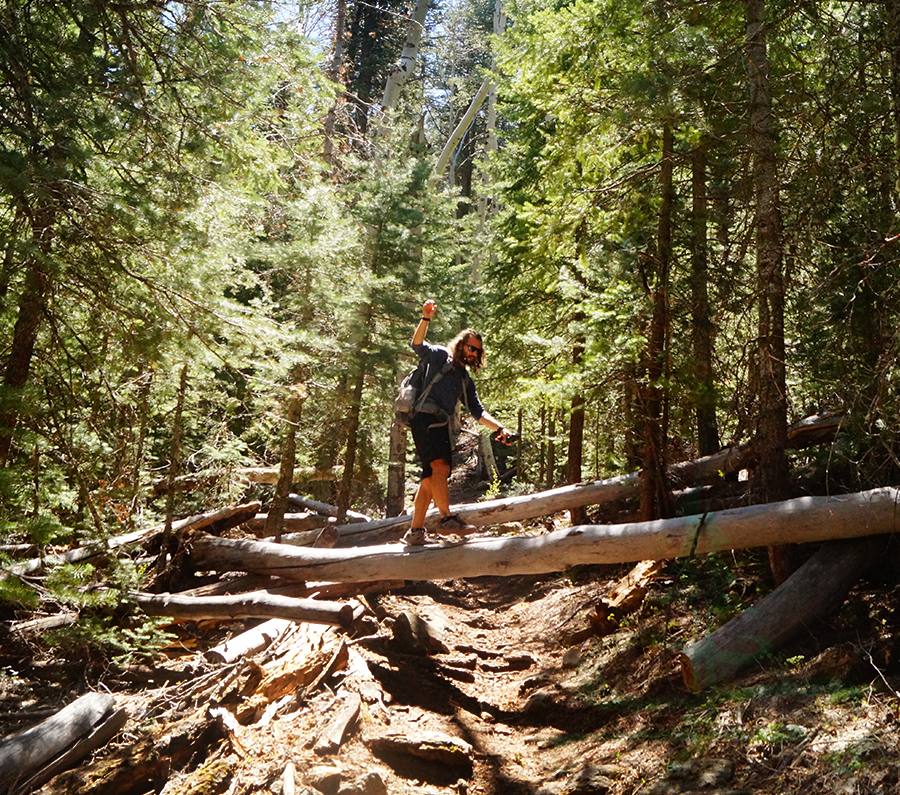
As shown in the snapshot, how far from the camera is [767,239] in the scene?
7305 millimetres

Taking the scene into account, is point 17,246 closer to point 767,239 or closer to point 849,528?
point 767,239

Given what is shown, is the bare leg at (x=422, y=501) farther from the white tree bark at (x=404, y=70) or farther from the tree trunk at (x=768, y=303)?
the white tree bark at (x=404, y=70)

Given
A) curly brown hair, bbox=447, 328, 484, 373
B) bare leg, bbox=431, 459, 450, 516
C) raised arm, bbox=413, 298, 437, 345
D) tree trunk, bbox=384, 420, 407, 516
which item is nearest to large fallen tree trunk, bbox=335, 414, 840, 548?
bare leg, bbox=431, 459, 450, 516

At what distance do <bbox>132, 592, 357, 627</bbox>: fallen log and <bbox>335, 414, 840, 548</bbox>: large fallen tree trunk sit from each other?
261 centimetres

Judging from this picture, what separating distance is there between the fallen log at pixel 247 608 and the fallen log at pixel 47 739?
226 centimetres

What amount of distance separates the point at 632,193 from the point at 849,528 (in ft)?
16.7

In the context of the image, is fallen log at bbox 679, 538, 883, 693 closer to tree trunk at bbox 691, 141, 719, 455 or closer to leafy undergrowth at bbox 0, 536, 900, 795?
leafy undergrowth at bbox 0, 536, 900, 795

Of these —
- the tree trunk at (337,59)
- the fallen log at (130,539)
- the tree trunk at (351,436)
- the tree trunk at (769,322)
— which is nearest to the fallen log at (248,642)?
the fallen log at (130,539)

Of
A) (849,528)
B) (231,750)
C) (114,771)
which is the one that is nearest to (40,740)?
(114,771)

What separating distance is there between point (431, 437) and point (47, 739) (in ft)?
15.0

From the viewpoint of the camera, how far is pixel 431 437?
26.6 feet

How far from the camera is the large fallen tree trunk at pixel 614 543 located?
6578mm

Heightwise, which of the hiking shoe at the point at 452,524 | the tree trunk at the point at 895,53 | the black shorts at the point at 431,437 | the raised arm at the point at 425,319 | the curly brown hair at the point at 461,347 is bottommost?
the hiking shoe at the point at 452,524

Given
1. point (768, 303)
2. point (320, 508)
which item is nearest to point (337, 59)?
point (320, 508)
